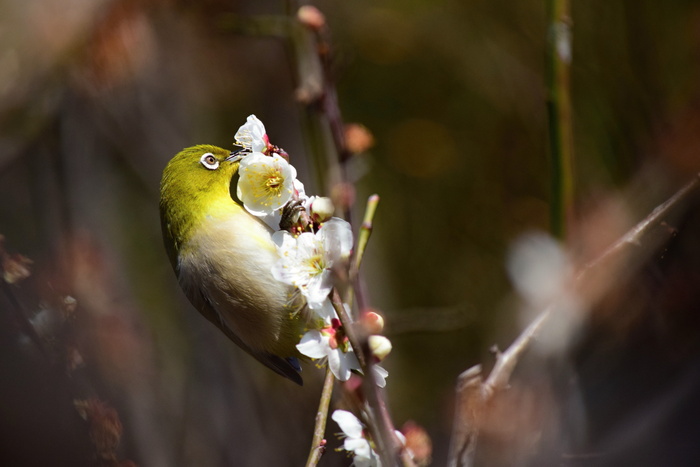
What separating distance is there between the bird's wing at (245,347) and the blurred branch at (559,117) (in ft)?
2.79

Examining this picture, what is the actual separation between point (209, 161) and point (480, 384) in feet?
3.02

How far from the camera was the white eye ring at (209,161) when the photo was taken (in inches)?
70.9

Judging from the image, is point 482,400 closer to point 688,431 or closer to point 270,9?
point 688,431

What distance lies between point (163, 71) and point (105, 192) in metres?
0.76

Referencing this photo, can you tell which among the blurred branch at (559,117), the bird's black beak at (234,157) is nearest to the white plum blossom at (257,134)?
the bird's black beak at (234,157)

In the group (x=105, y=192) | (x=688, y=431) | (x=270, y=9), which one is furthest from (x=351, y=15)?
(x=688, y=431)

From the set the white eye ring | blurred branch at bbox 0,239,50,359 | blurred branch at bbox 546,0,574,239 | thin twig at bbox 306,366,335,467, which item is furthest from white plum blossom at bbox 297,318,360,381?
blurred branch at bbox 546,0,574,239

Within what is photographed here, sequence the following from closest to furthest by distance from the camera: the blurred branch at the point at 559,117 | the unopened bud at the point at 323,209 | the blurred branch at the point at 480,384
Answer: the unopened bud at the point at 323,209, the blurred branch at the point at 480,384, the blurred branch at the point at 559,117

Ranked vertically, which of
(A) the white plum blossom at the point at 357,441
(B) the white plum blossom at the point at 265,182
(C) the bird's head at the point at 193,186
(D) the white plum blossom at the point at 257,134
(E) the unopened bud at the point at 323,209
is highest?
(C) the bird's head at the point at 193,186

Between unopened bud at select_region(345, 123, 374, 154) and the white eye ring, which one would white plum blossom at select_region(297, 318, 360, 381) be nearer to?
unopened bud at select_region(345, 123, 374, 154)

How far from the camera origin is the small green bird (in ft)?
5.56

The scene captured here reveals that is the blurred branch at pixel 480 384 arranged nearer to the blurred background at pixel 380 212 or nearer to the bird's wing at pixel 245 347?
the blurred background at pixel 380 212

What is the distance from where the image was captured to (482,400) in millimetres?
1389

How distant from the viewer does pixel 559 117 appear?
5.87ft
